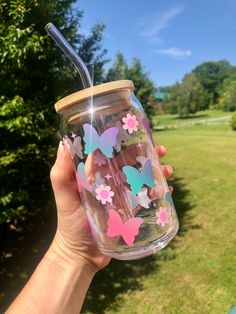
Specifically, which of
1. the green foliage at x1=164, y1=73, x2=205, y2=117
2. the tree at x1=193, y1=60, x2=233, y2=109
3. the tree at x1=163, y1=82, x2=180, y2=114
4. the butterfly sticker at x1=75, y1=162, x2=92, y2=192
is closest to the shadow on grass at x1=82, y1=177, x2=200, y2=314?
the butterfly sticker at x1=75, y1=162, x2=92, y2=192

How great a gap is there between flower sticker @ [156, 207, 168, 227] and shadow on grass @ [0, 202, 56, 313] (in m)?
4.22

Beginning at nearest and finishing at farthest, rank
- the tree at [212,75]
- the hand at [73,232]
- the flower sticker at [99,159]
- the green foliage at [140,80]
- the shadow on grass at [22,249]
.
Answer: the flower sticker at [99,159] < the hand at [73,232] < the shadow on grass at [22,249] < the green foliage at [140,80] < the tree at [212,75]

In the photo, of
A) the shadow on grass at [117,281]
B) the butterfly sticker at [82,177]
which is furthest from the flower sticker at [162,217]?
the shadow on grass at [117,281]

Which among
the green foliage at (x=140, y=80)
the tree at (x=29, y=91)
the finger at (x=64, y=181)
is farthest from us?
the green foliage at (x=140, y=80)

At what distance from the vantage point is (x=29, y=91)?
6.11 meters

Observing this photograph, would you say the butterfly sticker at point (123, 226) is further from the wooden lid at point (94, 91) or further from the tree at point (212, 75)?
the tree at point (212, 75)

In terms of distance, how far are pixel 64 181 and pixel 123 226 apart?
39 centimetres

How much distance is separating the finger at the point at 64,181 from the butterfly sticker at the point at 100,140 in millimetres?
210

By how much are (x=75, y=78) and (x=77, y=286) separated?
211 inches

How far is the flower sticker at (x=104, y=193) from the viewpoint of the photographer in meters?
1.36

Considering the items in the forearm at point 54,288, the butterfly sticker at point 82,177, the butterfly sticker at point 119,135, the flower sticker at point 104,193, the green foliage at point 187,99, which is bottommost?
the green foliage at point 187,99

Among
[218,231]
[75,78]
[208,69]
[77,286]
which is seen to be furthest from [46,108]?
[208,69]

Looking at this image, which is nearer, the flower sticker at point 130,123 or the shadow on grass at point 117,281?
the flower sticker at point 130,123

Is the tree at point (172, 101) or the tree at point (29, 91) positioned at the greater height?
the tree at point (29, 91)
